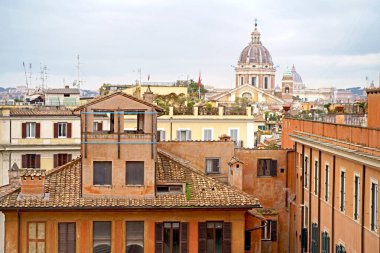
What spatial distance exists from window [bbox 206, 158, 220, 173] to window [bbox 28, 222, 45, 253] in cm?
1211

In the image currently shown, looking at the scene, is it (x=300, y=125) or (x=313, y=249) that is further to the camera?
(x=300, y=125)

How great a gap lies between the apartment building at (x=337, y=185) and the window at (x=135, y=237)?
7.42 metres

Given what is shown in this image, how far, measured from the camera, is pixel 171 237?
2883 cm

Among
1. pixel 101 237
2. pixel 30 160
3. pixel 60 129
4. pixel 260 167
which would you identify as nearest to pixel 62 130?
pixel 60 129

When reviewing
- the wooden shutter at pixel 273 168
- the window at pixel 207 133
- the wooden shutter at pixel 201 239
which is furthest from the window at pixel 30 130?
the wooden shutter at pixel 201 239

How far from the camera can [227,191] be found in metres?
29.5

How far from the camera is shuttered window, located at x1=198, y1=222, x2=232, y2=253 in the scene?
28.9m

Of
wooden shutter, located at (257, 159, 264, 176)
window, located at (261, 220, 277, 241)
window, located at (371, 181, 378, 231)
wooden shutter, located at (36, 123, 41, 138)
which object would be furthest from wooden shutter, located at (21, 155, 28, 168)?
window, located at (371, 181, 378, 231)

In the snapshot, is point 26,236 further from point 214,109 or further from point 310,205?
point 214,109

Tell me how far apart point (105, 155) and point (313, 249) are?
10543mm

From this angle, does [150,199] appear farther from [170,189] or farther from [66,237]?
[66,237]

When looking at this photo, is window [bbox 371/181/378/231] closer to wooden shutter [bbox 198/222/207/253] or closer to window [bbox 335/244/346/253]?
window [bbox 335/244/346/253]

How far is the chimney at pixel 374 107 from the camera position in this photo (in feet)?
91.7

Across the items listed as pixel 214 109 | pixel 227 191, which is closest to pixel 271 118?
pixel 214 109
